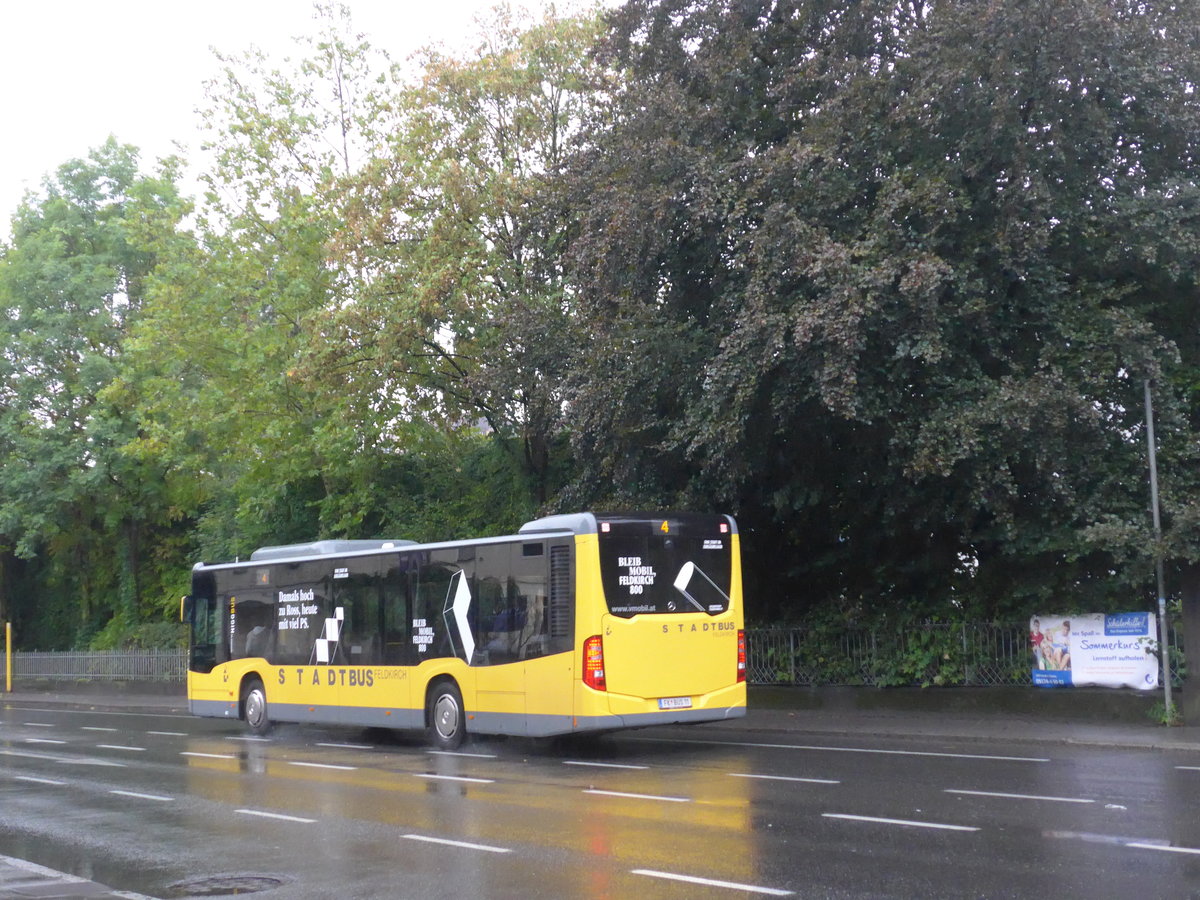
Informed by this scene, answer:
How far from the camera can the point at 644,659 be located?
51.5 feet

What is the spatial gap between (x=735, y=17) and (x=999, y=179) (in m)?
5.26

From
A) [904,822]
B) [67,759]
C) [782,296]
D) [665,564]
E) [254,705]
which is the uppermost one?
[782,296]

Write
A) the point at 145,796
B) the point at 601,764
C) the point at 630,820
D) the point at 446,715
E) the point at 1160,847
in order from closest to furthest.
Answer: the point at 1160,847 < the point at 630,820 < the point at 145,796 < the point at 601,764 < the point at 446,715

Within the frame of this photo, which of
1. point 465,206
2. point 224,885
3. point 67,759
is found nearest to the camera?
point 224,885

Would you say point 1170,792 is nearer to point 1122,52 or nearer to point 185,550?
point 1122,52

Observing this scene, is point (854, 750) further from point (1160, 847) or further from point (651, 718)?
point (1160, 847)

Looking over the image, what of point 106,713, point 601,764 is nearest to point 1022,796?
point 601,764

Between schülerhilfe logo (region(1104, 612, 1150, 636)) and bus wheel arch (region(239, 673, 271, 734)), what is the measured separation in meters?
13.6

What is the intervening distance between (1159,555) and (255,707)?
14.8 m

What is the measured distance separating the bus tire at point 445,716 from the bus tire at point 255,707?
4680 millimetres

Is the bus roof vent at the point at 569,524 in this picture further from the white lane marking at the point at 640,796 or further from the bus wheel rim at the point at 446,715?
the white lane marking at the point at 640,796

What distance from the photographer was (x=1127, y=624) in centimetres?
1808

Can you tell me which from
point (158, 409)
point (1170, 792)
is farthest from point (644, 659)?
point (158, 409)

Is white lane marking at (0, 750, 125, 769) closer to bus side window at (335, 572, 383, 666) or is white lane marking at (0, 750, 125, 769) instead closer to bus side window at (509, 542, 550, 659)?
bus side window at (335, 572, 383, 666)
